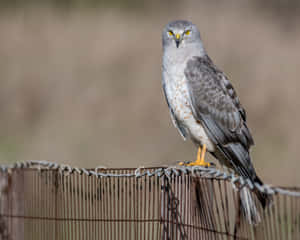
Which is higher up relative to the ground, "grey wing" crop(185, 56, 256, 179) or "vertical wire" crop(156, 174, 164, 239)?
"grey wing" crop(185, 56, 256, 179)

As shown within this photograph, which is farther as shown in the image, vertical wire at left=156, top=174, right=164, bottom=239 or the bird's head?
the bird's head

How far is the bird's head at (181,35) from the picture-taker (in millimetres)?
5895

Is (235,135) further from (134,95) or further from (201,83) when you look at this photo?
A: (134,95)

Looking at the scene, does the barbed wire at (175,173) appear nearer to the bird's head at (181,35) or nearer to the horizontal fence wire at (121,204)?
the horizontal fence wire at (121,204)

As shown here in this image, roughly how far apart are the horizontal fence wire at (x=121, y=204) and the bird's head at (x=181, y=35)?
1.90 metres

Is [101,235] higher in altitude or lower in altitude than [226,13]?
lower

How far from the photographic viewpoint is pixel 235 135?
5477mm

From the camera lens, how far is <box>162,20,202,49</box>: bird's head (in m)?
5.89

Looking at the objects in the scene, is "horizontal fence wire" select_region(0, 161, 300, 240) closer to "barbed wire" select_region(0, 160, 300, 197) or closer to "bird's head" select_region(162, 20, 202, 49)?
"barbed wire" select_region(0, 160, 300, 197)

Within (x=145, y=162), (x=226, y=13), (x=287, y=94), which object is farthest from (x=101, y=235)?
(x=226, y=13)

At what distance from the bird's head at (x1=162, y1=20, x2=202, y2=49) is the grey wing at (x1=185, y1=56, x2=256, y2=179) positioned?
25cm

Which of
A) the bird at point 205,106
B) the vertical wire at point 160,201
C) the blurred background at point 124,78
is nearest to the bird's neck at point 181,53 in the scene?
the bird at point 205,106

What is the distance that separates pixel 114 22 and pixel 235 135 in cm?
900

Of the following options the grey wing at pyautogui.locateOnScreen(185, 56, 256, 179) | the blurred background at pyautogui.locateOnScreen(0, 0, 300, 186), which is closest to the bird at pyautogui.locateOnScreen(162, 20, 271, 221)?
the grey wing at pyautogui.locateOnScreen(185, 56, 256, 179)
